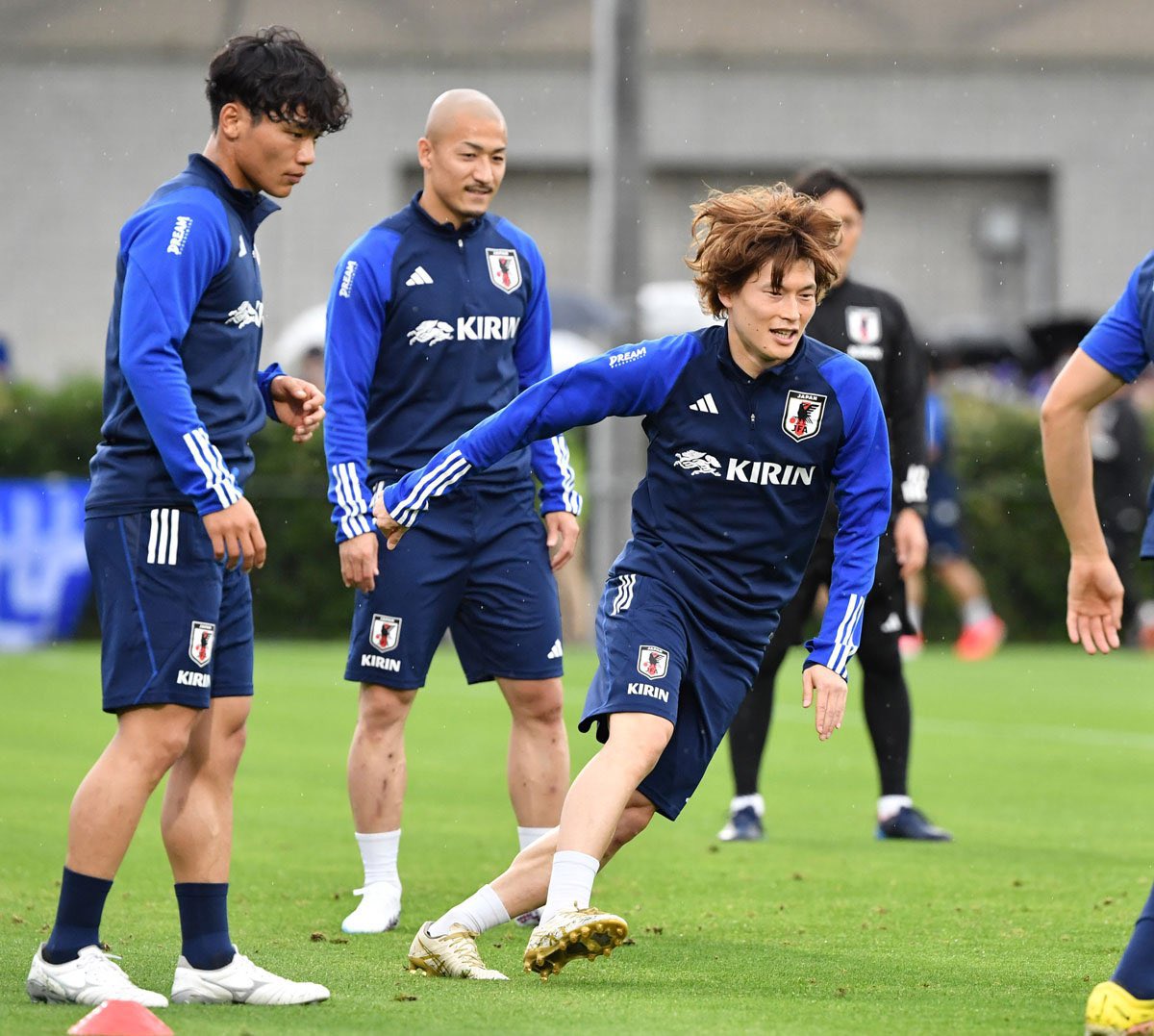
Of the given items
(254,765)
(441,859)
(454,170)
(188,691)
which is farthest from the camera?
(254,765)

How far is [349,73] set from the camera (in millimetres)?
27953

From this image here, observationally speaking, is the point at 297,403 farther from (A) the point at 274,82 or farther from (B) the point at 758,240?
(B) the point at 758,240

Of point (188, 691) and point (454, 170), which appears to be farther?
point (454, 170)

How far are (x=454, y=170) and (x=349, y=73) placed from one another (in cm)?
2244

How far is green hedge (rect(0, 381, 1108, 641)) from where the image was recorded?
18516mm

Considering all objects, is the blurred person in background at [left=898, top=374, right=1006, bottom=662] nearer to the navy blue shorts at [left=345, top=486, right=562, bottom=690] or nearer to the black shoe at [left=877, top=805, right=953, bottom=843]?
the black shoe at [left=877, top=805, right=953, bottom=843]

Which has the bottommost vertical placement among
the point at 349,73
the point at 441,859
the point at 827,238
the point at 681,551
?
the point at 441,859

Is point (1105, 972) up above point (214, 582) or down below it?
below

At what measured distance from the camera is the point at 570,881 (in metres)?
4.87

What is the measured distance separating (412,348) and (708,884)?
2155 millimetres

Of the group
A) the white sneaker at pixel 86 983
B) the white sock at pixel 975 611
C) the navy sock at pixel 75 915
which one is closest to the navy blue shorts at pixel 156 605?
the navy sock at pixel 75 915

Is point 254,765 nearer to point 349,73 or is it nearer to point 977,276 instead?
point 349,73

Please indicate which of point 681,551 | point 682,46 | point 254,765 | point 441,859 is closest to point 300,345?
point 682,46

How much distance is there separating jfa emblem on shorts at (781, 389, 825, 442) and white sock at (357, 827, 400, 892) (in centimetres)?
198
